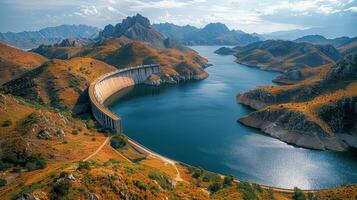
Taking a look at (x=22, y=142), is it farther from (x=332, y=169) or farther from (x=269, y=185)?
(x=332, y=169)

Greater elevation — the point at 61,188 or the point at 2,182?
the point at 61,188

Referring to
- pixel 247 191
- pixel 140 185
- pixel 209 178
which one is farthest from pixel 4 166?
pixel 247 191

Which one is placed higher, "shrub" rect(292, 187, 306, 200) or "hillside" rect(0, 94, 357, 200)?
"hillside" rect(0, 94, 357, 200)

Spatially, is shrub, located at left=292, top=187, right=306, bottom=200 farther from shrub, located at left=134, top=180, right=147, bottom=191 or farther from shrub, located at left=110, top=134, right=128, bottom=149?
shrub, located at left=110, top=134, right=128, bottom=149

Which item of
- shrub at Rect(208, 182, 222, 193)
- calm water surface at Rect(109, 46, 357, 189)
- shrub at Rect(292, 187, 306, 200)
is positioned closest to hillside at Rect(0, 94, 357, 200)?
shrub at Rect(208, 182, 222, 193)

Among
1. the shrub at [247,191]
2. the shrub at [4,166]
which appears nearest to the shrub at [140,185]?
the shrub at [247,191]

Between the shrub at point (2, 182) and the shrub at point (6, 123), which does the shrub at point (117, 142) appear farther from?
the shrub at point (2, 182)

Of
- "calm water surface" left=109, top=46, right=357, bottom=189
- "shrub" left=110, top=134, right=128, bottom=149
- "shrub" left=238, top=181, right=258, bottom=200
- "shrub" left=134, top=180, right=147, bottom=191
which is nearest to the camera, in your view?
"shrub" left=134, top=180, right=147, bottom=191

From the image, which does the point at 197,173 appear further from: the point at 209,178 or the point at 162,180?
the point at 162,180

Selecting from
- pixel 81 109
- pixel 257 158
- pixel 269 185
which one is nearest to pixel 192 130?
pixel 257 158

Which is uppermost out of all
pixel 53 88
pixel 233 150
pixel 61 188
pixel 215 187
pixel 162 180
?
pixel 61 188
